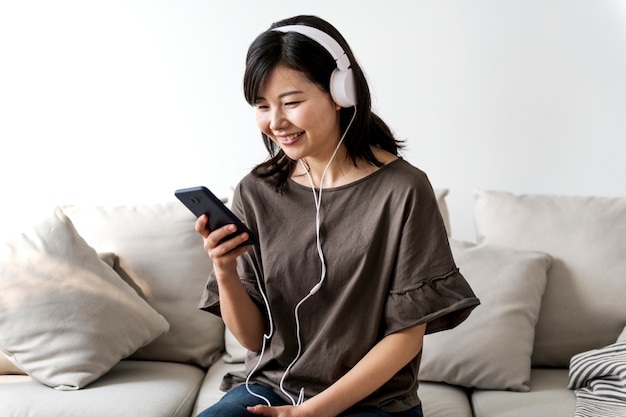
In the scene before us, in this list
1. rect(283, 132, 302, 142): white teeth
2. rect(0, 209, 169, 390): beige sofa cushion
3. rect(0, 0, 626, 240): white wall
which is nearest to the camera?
rect(283, 132, 302, 142): white teeth

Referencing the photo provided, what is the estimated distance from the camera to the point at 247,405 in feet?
5.21

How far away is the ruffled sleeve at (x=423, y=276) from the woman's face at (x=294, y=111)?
0.73 feet

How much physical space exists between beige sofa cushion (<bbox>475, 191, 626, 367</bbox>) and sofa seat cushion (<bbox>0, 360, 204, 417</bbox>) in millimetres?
961

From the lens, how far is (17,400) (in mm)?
1992

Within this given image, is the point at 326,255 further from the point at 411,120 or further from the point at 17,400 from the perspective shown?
the point at 411,120

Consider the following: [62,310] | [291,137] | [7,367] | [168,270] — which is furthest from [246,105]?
[291,137]

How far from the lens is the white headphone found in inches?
60.5

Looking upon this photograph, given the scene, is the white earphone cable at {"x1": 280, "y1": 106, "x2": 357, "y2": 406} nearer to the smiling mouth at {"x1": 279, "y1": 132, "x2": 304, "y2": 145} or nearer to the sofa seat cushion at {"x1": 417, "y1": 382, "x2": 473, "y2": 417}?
the smiling mouth at {"x1": 279, "y1": 132, "x2": 304, "y2": 145}

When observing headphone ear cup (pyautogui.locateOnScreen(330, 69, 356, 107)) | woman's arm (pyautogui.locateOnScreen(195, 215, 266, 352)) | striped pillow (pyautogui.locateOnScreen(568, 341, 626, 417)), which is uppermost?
headphone ear cup (pyautogui.locateOnScreen(330, 69, 356, 107))

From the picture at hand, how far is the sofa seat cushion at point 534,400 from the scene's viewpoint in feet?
6.39

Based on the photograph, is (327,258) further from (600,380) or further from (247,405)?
(600,380)

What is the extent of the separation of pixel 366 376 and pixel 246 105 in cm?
140

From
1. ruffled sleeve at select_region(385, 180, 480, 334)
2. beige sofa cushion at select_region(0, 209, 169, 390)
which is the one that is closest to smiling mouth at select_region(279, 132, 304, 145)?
ruffled sleeve at select_region(385, 180, 480, 334)

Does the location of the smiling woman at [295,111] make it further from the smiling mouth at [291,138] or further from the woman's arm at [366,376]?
the woman's arm at [366,376]
